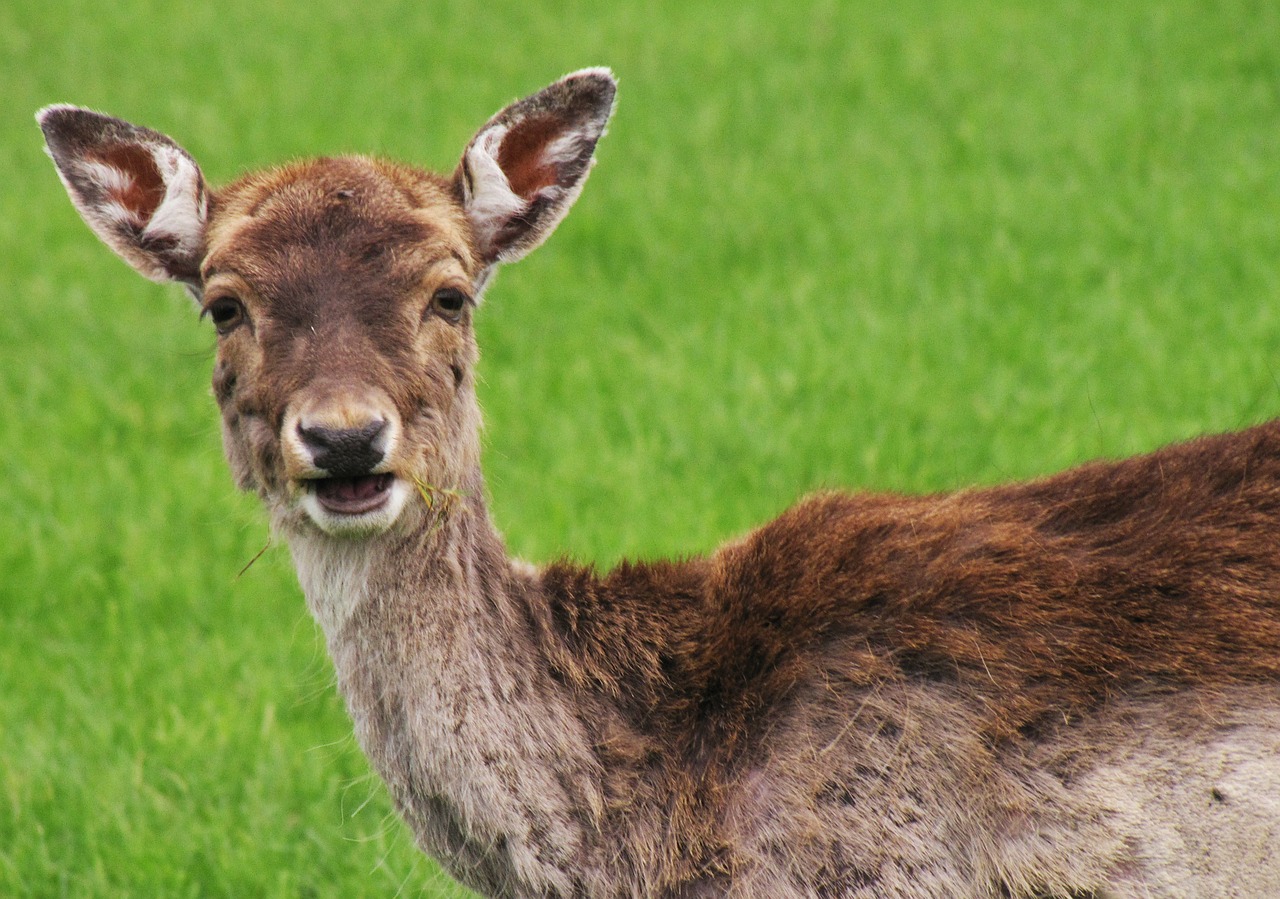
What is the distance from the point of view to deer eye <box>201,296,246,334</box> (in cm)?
416

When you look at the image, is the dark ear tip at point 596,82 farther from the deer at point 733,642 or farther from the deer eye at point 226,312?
the deer eye at point 226,312

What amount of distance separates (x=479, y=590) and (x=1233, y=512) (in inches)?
79.0

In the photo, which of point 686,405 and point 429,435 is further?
point 686,405

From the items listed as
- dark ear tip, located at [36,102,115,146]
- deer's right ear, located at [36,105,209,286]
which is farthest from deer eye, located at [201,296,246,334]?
dark ear tip, located at [36,102,115,146]

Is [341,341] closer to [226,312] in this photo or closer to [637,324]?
[226,312]

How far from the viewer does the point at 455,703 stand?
13.6ft

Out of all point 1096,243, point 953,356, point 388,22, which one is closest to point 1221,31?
point 1096,243

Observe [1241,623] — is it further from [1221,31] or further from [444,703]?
[1221,31]

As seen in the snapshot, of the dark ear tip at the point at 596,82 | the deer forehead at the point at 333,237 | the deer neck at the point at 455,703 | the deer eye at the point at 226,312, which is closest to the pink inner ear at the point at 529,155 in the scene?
the dark ear tip at the point at 596,82

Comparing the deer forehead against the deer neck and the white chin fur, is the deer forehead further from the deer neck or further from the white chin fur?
the deer neck

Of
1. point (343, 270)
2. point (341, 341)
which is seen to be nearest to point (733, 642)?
point (341, 341)

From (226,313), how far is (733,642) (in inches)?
63.1

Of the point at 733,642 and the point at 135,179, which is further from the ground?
the point at 135,179

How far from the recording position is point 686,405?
28.5ft
